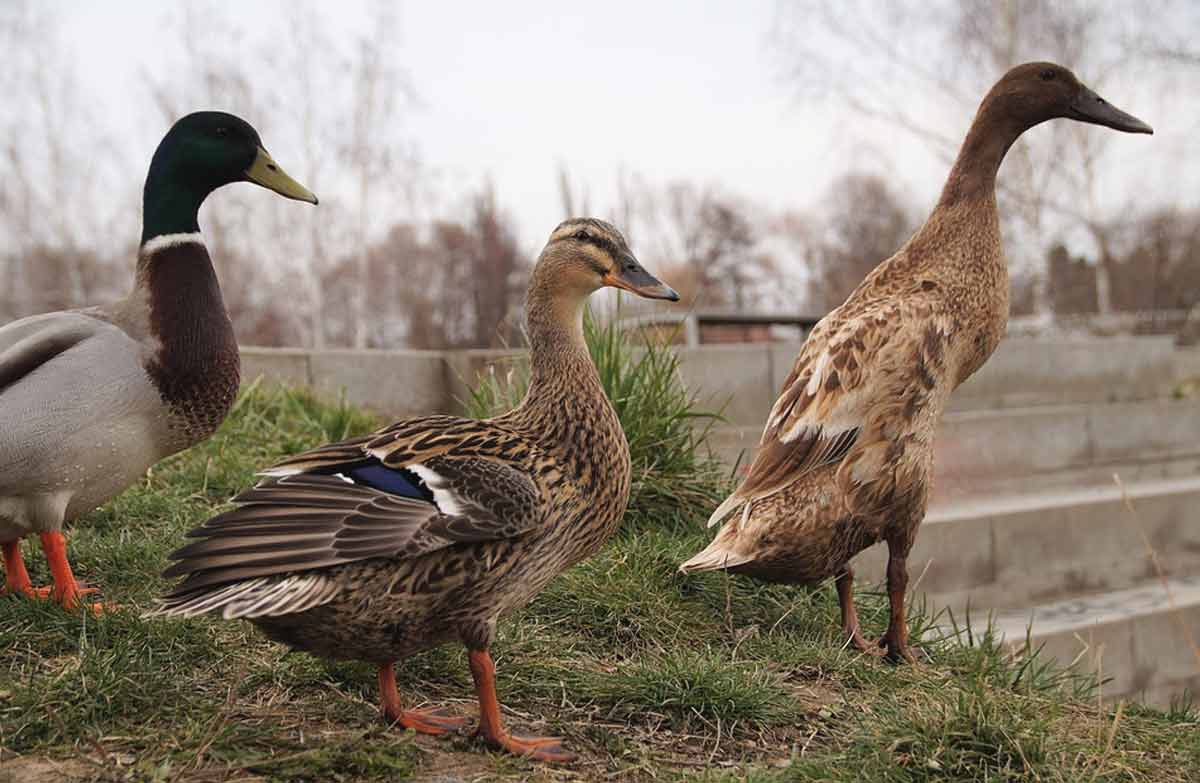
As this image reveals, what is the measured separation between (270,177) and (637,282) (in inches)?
57.1

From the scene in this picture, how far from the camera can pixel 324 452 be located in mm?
2414

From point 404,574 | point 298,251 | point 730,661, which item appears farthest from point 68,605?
point 298,251

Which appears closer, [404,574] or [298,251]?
[404,574]

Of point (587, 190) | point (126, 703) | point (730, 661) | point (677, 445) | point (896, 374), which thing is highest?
point (587, 190)

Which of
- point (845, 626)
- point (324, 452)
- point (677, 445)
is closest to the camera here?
point (324, 452)

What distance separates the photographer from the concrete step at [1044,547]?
5879mm

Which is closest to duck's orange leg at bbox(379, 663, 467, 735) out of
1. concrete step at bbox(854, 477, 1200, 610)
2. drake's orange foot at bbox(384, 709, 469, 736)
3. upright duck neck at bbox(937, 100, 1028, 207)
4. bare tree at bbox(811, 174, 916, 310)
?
drake's orange foot at bbox(384, 709, 469, 736)

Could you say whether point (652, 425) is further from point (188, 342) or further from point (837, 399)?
point (188, 342)

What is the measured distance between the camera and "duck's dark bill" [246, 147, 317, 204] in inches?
133

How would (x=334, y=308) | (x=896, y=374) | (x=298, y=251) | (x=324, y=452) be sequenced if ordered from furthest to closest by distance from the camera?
(x=334, y=308) < (x=298, y=251) < (x=896, y=374) < (x=324, y=452)

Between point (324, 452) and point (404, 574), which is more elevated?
point (324, 452)

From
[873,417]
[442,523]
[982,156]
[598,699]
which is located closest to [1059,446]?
[982,156]

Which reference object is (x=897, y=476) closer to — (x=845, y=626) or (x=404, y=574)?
(x=845, y=626)

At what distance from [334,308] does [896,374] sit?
95.4ft
